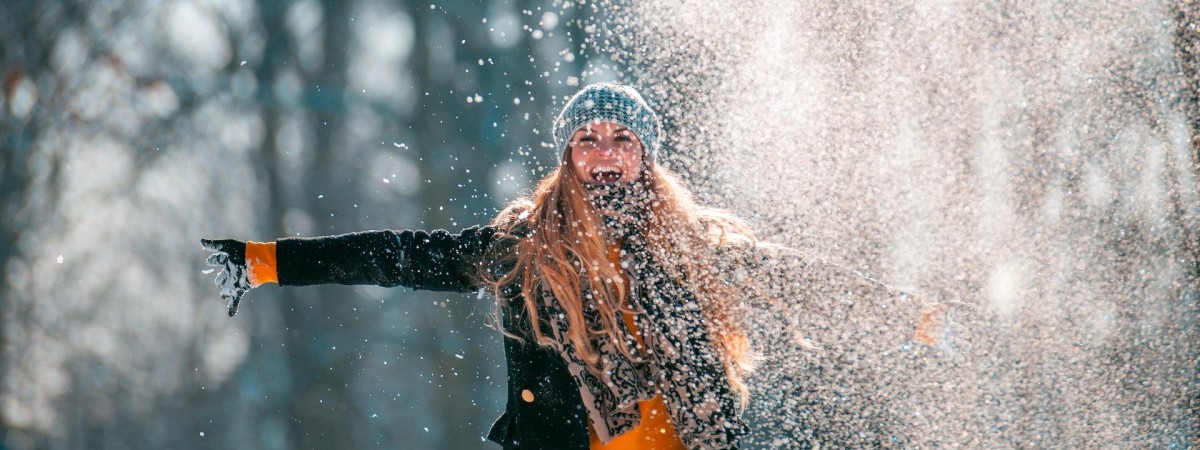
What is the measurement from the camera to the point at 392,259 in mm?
2404

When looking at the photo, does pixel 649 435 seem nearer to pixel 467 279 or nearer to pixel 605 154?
pixel 467 279

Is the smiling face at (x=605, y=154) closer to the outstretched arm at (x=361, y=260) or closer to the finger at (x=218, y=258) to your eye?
the outstretched arm at (x=361, y=260)

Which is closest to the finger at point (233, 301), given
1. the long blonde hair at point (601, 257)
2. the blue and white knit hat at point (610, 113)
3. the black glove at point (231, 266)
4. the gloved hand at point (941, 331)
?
the black glove at point (231, 266)

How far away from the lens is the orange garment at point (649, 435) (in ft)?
7.48

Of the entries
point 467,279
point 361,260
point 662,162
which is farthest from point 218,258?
point 662,162

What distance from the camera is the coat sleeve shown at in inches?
94.4

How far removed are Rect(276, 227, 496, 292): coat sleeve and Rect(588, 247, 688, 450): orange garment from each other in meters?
0.47

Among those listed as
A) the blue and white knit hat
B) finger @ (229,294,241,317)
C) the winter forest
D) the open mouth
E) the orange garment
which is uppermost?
the winter forest

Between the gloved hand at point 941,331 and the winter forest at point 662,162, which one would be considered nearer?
the gloved hand at point 941,331

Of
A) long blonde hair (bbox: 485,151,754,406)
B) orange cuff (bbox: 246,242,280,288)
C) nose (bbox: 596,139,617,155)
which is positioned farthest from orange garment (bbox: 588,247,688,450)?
orange cuff (bbox: 246,242,280,288)

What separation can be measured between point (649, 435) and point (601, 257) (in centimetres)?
42

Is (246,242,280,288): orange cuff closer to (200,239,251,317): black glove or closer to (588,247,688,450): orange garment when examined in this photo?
(200,239,251,317): black glove

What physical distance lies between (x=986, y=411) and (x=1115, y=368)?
1.01m

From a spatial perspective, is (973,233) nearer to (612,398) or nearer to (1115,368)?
(1115,368)
